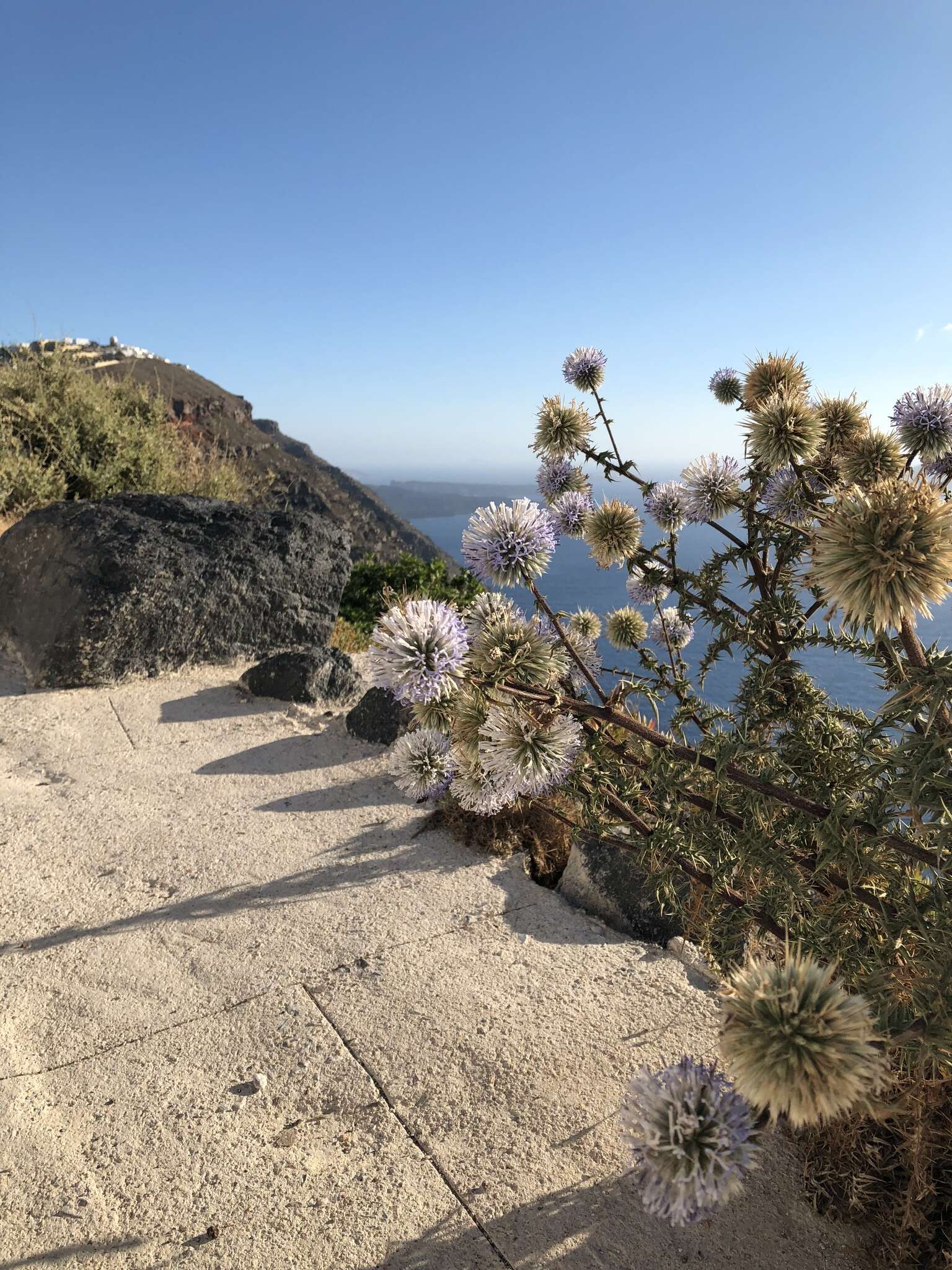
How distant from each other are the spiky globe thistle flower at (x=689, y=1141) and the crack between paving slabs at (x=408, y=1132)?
1011 millimetres

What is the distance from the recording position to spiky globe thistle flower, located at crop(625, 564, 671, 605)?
295cm

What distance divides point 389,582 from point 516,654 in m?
8.14

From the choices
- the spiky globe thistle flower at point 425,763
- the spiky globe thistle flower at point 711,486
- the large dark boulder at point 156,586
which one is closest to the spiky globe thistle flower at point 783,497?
the spiky globe thistle flower at point 711,486

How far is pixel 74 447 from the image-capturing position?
8.91 metres

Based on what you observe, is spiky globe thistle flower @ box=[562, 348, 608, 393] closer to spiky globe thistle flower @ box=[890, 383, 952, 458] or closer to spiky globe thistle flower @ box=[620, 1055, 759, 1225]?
spiky globe thistle flower @ box=[890, 383, 952, 458]

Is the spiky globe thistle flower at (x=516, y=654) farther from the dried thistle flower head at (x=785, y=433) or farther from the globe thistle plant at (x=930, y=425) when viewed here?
the globe thistle plant at (x=930, y=425)

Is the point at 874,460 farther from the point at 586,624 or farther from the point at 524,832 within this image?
the point at 524,832

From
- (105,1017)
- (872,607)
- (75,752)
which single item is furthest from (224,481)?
(872,607)

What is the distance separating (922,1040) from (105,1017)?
8.98ft

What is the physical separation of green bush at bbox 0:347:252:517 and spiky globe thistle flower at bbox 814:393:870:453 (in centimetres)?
699

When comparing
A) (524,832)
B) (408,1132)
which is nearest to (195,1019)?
(408,1132)

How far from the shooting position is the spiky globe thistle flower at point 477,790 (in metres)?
2.03

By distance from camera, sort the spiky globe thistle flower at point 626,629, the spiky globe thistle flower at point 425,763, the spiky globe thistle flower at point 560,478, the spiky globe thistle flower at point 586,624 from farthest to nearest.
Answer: the spiky globe thistle flower at point 626,629, the spiky globe thistle flower at point 586,624, the spiky globe thistle flower at point 560,478, the spiky globe thistle flower at point 425,763

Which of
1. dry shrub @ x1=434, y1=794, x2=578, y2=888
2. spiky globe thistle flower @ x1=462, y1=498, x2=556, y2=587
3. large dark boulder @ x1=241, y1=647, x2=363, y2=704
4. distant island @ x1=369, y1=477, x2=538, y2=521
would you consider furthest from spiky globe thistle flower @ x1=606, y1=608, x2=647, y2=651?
distant island @ x1=369, y1=477, x2=538, y2=521
